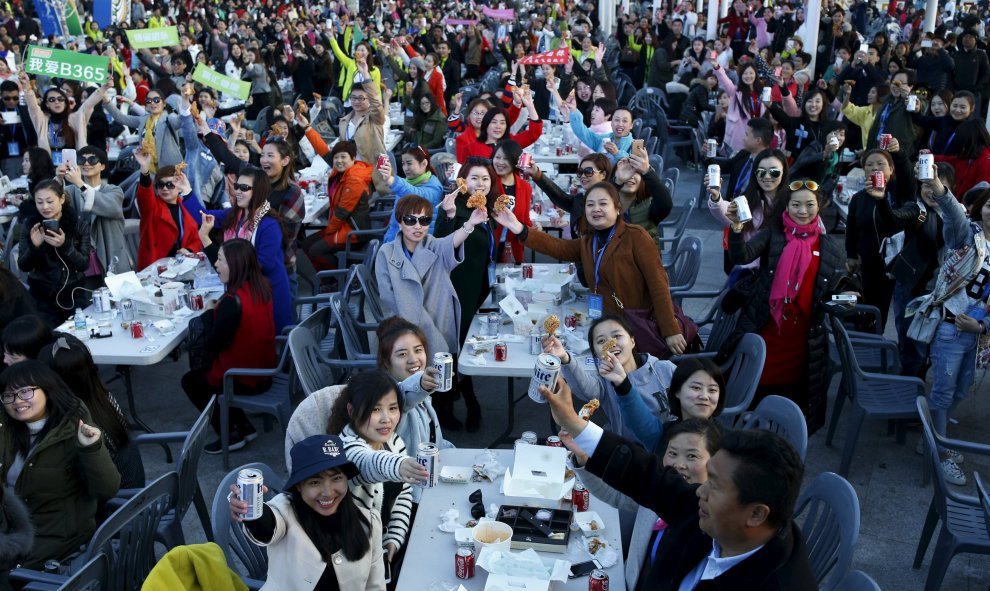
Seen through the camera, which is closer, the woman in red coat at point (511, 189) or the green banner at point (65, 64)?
the woman in red coat at point (511, 189)

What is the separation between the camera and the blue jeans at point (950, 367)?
555cm

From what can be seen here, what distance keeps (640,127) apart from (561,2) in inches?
595

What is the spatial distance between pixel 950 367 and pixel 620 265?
6.96 ft

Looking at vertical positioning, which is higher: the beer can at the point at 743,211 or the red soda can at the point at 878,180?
the beer can at the point at 743,211

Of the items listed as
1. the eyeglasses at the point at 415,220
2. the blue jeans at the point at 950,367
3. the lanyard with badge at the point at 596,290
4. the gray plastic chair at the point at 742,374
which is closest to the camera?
the gray plastic chair at the point at 742,374

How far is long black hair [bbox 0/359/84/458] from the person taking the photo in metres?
4.20

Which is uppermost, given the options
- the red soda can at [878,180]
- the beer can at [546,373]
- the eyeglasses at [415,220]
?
the beer can at [546,373]

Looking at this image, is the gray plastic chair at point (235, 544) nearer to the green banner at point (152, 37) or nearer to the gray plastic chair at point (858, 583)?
the gray plastic chair at point (858, 583)

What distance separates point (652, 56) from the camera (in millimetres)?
16094

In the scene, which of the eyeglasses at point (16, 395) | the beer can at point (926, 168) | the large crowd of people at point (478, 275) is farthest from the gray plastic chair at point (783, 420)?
the eyeglasses at point (16, 395)

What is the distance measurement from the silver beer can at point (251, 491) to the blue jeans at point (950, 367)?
435cm

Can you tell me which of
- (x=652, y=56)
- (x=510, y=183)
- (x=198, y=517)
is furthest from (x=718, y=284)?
(x=652, y=56)

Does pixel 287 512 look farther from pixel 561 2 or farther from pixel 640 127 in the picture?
pixel 561 2

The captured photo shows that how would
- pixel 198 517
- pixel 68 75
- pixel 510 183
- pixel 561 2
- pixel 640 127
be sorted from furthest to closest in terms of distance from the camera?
pixel 561 2 < pixel 640 127 < pixel 68 75 < pixel 510 183 < pixel 198 517
